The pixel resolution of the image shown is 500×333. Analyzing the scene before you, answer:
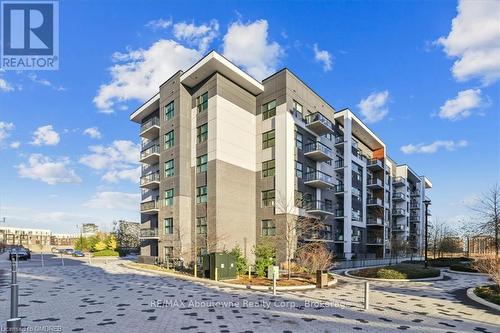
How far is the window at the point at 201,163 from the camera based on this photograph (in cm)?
3125

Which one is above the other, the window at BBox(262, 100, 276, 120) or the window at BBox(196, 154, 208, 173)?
the window at BBox(262, 100, 276, 120)

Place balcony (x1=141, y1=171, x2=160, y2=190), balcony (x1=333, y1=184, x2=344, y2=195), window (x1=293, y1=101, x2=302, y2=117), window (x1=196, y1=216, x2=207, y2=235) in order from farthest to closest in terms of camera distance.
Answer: balcony (x1=333, y1=184, x2=344, y2=195) → balcony (x1=141, y1=171, x2=160, y2=190) → window (x1=293, y1=101, x2=302, y2=117) → window (x1=196, y1=216, x2=207, y2=235)

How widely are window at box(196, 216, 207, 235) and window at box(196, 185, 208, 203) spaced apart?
172cm

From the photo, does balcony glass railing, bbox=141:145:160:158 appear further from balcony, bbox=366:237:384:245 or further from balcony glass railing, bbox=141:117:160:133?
balcony, bbox=366:237:384:245

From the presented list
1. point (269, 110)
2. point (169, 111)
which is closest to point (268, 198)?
point (269, 110)

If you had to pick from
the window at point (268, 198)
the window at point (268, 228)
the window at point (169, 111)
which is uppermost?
the window at point (169, 111)

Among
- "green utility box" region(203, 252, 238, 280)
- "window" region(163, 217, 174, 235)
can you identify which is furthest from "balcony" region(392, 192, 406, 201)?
"green utility box" region(203, 252, 238, 280)

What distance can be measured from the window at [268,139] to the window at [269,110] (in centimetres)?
176

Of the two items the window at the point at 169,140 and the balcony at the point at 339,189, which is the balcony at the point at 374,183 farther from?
the window at the point at 169,140

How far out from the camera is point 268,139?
3306 cm

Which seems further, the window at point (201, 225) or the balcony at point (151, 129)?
the balcony at point (151, 129)

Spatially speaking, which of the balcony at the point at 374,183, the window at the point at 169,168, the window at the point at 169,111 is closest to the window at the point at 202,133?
the window at the point at 169,111

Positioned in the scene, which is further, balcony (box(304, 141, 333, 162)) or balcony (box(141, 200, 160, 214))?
balcony (box(141, 200, 160, 214))

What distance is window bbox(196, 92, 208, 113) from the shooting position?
3194 cm
